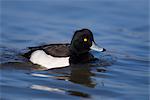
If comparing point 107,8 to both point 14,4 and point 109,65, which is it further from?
point 109,65

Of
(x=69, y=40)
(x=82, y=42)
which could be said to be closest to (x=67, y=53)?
(x=82, y=42)

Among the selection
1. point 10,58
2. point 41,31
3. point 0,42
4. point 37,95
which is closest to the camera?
point 37,95

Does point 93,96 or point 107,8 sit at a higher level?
point 107,8

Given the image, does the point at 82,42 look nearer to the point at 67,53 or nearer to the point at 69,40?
the point at 67,53

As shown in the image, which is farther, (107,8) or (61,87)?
(107,8)

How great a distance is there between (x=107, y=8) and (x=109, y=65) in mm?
6520

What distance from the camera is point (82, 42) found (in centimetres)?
1137

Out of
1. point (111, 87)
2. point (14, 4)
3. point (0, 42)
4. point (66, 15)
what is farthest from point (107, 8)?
point (111, 87)

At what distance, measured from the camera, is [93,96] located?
9062 millimetres

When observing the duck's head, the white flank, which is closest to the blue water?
the white flank

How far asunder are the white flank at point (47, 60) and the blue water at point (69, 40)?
16 cm

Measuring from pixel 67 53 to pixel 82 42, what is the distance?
39cm

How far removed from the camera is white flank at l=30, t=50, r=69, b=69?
1102 centimetres

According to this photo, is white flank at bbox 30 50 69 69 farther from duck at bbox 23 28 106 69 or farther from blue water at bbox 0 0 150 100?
blue water at bbox 0 0 150 100
